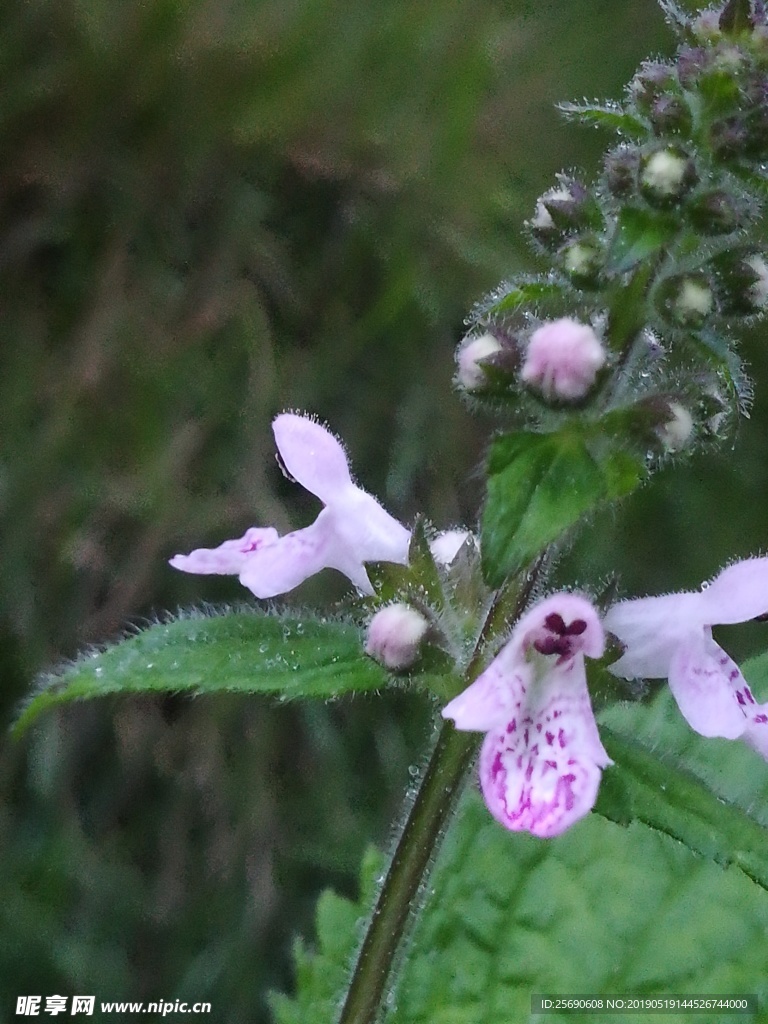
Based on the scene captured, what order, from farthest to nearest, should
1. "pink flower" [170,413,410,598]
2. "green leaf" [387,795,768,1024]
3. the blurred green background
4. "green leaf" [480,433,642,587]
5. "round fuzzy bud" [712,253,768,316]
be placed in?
the blurred green background → "green leaf" [387,795,768,1024] → "pink flower" [170,413,410,598] → "round fuzzy bud" [712,253,768,316] → "green leaf" [480,433,642,587]

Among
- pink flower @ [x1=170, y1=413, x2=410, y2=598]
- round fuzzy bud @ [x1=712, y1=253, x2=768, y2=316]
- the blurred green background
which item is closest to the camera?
round fuzzy bud @ [x1=712, y1=253, x2=768, y2=316]

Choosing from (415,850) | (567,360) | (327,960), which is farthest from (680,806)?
(327,960)

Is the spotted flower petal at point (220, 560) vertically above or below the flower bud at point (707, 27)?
below

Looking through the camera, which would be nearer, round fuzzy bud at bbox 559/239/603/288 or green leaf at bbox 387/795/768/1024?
round fuzzy bud at bbox 559/239/603/288

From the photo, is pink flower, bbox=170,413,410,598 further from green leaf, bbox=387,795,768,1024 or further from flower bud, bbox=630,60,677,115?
green leaf, bbox=387,795,768,1024

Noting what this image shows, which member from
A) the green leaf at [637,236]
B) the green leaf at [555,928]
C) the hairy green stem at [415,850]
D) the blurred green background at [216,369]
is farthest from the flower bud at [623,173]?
the blurred green background at [216,369]

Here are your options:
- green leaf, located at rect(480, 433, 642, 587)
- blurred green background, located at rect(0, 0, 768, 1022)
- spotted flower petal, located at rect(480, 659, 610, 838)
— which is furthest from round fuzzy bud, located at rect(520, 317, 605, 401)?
blurred green background, located at rect(0, 0, 768, 1022)

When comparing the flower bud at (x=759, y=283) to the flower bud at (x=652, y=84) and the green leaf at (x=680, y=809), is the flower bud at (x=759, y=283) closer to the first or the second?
the flower bud at (x=652, y=84)
